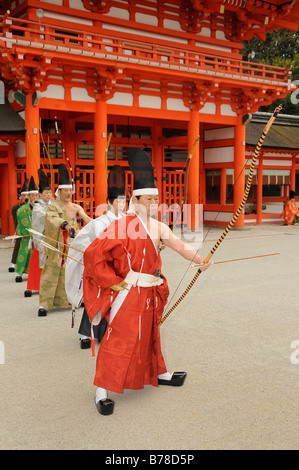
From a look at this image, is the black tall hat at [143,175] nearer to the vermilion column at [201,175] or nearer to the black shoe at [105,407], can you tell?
the black shoe at [105,407]

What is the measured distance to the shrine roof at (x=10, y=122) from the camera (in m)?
11.1

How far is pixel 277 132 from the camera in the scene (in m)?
18.1

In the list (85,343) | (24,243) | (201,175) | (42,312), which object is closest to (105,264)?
(85,343)

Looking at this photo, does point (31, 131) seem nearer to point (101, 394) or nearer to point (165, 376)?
point (165, 376)

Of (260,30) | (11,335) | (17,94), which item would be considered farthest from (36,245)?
(260,30)

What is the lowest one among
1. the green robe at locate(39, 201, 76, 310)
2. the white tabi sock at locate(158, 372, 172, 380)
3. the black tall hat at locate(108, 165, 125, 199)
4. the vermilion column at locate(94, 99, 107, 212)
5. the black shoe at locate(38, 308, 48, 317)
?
the black shoe at locate(38, 308, 48, 317)

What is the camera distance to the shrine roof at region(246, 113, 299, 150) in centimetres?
1662

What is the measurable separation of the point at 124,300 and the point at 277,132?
54.2 ft

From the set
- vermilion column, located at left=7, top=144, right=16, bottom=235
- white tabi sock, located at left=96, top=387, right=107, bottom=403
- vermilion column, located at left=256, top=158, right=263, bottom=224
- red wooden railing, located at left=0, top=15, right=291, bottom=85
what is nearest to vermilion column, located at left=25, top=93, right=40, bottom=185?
red wooden railing, located at left=0, top=15, right=291, bottom=85

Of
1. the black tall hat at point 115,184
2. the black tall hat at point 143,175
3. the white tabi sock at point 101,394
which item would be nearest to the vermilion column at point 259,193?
the black tall hat at point 115,184

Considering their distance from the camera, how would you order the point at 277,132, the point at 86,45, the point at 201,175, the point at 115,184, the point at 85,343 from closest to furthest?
the point at 115,184
the point at 85,343
the point at 86,45
the point at 201,175
the point at 277,132

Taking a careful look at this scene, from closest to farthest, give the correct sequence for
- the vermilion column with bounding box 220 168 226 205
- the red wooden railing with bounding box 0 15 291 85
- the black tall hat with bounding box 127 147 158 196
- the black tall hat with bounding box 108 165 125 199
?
the black tall hat with bounding box 127 147 158 196, the black tall hat with bounding box 108 165 125 199, the red wooden railing with bounding box 0 15 291 85, the vermilion column with bounding box 220 168 226 205

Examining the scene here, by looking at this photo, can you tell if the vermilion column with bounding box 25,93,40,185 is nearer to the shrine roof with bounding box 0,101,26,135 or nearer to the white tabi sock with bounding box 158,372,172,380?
the shrine roof with bounding box 0,101,26,135

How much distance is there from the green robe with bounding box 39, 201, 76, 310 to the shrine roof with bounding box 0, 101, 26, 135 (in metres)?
6.29
